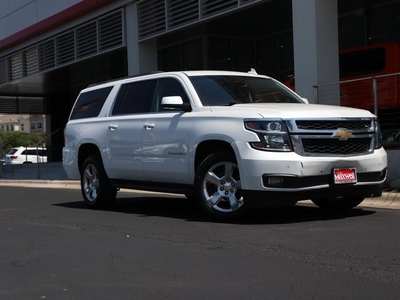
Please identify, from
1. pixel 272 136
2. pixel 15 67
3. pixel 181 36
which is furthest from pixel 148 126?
pixel 15 67

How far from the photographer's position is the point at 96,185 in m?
10.4

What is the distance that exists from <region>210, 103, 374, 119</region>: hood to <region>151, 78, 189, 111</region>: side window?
0.89 m

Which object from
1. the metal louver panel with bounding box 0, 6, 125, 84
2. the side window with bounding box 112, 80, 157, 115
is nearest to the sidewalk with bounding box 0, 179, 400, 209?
the side window with bounding box 112, 80, 157, 115

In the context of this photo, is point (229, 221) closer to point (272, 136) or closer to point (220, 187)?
point (220, 187)

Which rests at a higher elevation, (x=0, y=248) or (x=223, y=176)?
(x=223, y=176)

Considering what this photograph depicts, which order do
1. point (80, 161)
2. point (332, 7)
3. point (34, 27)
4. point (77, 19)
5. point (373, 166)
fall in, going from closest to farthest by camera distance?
1. point (373, 166)
2. point (80, 161)
3. point (332, 7)
4. point (77, 19)
5. point (34, 27)

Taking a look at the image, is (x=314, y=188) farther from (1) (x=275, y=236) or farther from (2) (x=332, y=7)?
(2) (x=332, y=7)

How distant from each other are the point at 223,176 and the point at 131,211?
2559 millimetres

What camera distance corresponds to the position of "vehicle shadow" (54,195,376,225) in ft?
27.2

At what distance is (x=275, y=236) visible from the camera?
6.95 m

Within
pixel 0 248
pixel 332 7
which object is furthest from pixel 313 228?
pixel 332 7

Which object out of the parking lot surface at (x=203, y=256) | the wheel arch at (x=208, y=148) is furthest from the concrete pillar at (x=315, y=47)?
the wheel arch at (x=208, y=148)

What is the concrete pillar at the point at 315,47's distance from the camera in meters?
12.3

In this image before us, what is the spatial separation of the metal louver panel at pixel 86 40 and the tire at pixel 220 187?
12.6 m
